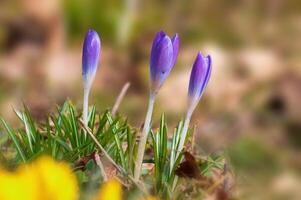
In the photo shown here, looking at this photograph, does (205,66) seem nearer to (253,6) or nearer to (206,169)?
(206,169)

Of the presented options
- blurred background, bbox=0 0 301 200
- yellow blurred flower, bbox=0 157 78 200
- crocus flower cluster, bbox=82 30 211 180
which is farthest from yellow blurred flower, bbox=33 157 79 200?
blurred background, bbox=0 0 301 200

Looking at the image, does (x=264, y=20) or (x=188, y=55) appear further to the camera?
(x=264, y=20)

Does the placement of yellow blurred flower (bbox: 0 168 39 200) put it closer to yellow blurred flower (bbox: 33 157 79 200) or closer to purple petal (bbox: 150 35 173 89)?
yellow blurred flower (bbox: 33 157 79 200)

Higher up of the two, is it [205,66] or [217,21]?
[205,66]

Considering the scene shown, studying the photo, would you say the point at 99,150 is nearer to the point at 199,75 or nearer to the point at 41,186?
the point at 199,75

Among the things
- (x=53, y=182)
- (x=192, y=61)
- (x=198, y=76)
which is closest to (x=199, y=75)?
(x=198, y=76)

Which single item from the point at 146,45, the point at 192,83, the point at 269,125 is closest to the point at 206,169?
the point at 192,83

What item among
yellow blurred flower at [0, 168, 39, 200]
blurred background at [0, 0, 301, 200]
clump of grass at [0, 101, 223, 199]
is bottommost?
blurred background at [0, 0, 301, 200]
